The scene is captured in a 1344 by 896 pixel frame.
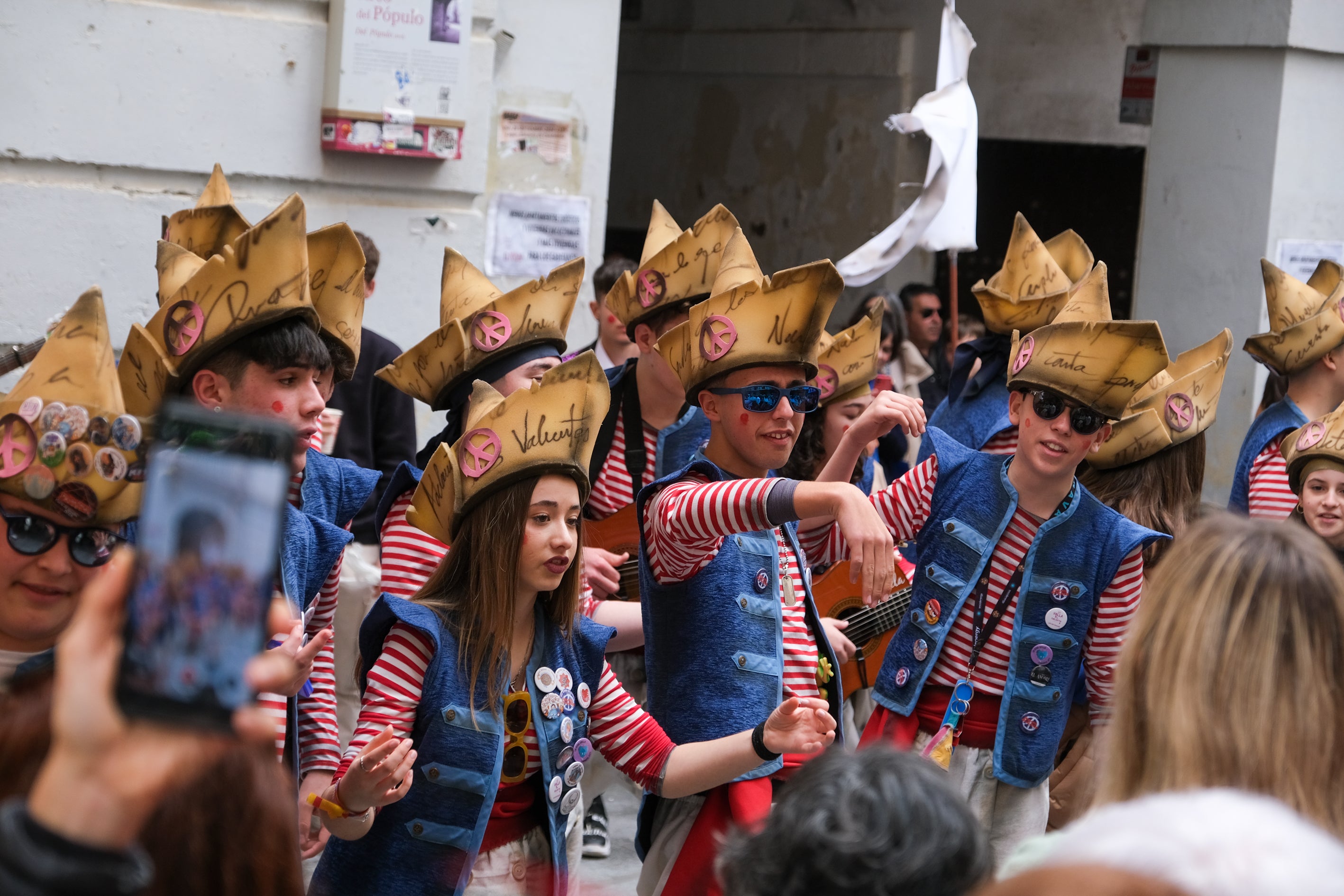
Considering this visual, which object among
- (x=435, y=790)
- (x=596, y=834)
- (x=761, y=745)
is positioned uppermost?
(x=761, y=745)

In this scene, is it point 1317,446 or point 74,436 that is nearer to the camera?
point 74,436

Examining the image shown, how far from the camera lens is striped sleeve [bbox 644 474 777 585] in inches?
118

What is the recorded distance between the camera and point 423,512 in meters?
3.15

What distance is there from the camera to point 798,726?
283 centimetres

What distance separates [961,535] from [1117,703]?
189 centimetres

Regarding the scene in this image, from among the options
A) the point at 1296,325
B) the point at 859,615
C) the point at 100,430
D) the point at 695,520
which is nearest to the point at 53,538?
the point at 100,430

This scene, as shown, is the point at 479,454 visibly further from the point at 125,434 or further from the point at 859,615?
the point at 859,615

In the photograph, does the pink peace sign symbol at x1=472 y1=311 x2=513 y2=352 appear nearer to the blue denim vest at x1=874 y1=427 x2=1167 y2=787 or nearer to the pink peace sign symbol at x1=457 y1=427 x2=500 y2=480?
the pink peace sign symbol at x1=457 y1=427 x2=500 y2=480

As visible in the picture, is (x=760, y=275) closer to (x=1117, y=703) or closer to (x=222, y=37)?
(x=1117, y=703)

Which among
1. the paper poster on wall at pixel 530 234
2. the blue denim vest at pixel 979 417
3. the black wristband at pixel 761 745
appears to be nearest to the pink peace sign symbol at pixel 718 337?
the black wristband at pixel 761 745

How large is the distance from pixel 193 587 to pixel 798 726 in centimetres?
181

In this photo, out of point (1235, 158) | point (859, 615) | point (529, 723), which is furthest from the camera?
point (1235, 158)

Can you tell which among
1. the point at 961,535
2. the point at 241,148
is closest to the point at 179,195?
the point at 241,148

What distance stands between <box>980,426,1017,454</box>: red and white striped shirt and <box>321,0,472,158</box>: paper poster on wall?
8.35 ft
